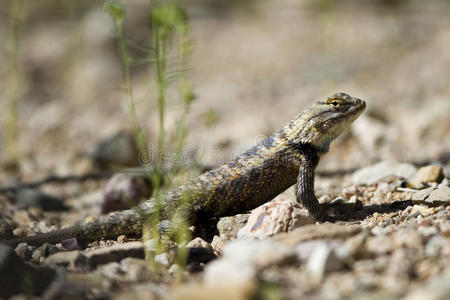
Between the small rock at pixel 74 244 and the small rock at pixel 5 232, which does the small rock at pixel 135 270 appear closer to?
the small rock at pixel 74 244

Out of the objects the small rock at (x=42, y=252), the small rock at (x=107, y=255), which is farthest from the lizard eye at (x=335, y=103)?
the small rock at (x=42, y=252)

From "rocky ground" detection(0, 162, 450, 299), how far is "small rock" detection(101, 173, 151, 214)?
5.00ft

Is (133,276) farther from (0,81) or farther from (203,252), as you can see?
(0,81)

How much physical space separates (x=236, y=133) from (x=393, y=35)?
7448mm

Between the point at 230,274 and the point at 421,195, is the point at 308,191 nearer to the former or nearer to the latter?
the point at 421,195

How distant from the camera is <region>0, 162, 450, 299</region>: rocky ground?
9.50 feet

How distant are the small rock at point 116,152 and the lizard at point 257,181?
10.6ft

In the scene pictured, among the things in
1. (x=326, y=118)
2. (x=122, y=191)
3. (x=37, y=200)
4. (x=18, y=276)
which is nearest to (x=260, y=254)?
(x=18, y=276)

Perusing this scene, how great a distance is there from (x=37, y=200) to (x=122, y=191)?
1.27 meters

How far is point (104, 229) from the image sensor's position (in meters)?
4.96

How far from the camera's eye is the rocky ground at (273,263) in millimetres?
2896

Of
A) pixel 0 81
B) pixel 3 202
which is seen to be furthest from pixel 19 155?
pixel 0 81

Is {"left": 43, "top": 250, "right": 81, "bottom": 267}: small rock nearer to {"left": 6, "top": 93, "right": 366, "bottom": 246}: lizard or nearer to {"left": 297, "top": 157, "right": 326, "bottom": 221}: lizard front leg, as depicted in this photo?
{"left": 6, "top": 93, "right": 366, "bottom": 246}: lizard

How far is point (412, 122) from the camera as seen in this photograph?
30.0ft
